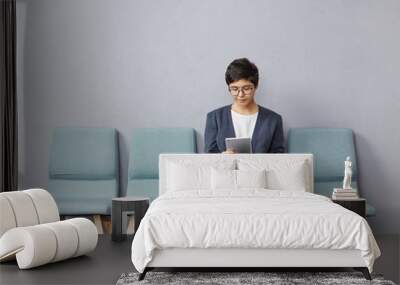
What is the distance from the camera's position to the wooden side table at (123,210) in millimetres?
6000

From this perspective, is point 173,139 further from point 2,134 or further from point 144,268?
point 144,268

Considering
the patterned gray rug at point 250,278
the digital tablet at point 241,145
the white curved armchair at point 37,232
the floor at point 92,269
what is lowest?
the floor at point 92,269

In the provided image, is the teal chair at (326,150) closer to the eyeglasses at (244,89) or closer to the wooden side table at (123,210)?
the eyeglasses at (244,89)

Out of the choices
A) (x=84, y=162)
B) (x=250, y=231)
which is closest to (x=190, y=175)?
(x=250, y=231)

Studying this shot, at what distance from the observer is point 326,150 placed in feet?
22.4

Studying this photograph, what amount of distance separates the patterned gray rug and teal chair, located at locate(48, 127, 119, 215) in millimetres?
2226

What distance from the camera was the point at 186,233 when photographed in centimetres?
443

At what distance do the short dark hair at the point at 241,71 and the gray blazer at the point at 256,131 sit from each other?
300mm

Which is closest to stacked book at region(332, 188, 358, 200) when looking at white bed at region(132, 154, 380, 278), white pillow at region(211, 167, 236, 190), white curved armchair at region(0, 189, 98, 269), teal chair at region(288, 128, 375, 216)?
teal chair at region(288, 128, 375, 216)

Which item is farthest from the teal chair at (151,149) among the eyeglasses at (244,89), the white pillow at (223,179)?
the white pillow at (223,179)

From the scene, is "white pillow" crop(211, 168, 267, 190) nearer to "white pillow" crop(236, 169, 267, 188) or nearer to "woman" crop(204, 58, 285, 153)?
"white pillow" crop(236, 169, 267, 188)

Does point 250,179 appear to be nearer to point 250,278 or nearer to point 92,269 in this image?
point 250,278

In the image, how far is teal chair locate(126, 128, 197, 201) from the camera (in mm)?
6809

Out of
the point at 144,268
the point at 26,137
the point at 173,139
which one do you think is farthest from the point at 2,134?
the point at 144,268
